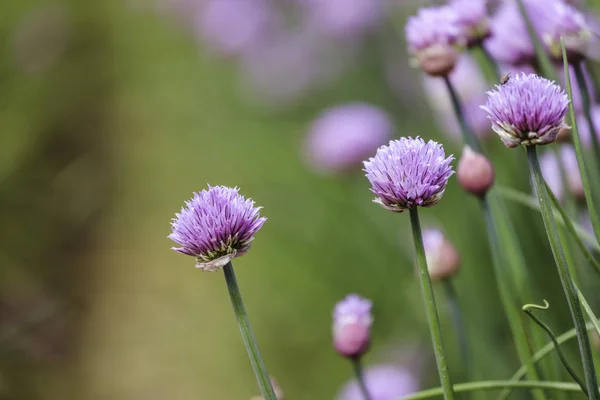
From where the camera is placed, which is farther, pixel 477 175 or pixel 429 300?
pixel 477 175

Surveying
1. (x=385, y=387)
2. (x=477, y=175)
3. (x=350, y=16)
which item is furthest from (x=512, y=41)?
(x=350, y=16)

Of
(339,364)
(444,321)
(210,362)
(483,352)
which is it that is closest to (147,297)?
(210,362)

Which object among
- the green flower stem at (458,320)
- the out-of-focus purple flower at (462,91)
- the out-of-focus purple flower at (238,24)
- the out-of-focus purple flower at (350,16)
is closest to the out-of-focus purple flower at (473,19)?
the green flower stem at (458,320)

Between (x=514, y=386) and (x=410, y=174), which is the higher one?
(x=410, y=174)

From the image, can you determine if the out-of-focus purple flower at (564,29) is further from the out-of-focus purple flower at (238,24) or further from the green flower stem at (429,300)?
the out-of-focus purple flower at (238,24)

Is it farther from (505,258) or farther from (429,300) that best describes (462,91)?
(429,300)

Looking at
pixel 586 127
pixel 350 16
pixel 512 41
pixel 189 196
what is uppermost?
pixel 350 16
